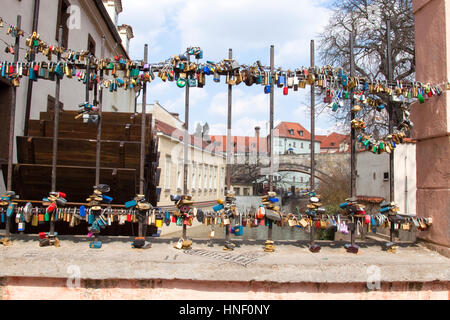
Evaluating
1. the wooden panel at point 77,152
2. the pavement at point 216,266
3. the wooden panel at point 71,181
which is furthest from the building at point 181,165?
the pavement at point 216,266

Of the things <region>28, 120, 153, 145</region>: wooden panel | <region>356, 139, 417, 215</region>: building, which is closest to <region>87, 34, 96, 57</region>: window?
<region>28, 120, 153, 145</region>: wooden panel

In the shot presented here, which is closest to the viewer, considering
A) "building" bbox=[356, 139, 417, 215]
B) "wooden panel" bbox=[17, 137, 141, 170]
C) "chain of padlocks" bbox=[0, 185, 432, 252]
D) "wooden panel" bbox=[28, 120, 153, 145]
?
"chain of padlocks" bbox=[0, 185, 432, 252]

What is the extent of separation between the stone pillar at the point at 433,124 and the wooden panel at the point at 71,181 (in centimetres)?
363

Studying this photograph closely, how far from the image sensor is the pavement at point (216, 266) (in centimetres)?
237

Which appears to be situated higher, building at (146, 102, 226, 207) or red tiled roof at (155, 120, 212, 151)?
red tiled roof at (155, 120, 212, 151)

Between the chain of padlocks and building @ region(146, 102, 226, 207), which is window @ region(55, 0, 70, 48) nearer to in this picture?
building @ region(146, 102, 226, 207)

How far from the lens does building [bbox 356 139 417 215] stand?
12266 mm

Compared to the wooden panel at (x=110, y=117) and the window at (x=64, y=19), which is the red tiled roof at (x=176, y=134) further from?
the wooden panel at (x=110, y=117)

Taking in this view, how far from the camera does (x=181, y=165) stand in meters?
18.1

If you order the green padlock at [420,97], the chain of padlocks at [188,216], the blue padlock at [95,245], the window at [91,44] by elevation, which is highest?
the window at [91,44]

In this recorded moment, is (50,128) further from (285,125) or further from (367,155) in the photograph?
(285,125)

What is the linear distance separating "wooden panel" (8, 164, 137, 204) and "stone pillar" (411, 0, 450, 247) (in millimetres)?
3626

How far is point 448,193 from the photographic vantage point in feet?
9.33

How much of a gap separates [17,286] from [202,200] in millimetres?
18844
